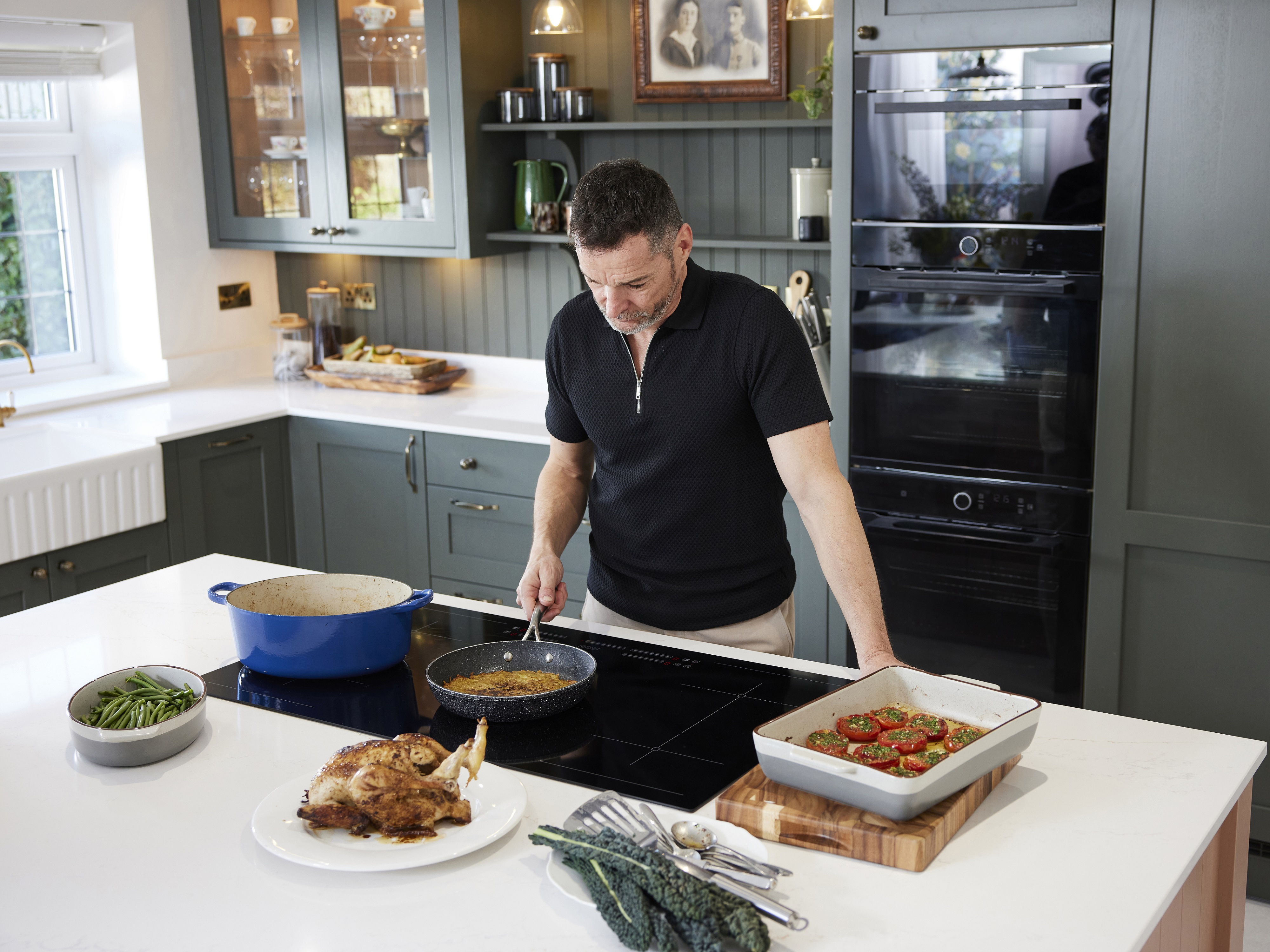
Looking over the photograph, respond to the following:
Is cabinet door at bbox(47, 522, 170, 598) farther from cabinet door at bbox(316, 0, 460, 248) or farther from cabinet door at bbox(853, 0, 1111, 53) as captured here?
cabinet door at bbox(853, 0, 1111, 53)

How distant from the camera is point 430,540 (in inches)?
143

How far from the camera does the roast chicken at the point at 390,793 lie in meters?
1.23

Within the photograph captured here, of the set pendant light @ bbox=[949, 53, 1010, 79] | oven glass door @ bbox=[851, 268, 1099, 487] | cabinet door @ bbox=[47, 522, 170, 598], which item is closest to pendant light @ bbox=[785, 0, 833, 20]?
pendant light @ bbox=[949, 53, 1010, 79]

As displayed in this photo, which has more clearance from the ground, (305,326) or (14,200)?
(14,200)

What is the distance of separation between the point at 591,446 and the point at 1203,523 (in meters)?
1.32

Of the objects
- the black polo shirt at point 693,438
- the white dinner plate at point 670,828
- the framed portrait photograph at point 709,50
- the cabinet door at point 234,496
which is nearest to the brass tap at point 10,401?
the cabinet door at point 234,496

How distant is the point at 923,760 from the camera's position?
1.27m

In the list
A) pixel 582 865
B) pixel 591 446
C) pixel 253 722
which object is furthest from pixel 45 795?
pixel 591 446

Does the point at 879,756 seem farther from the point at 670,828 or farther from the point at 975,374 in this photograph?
the point at 975,374

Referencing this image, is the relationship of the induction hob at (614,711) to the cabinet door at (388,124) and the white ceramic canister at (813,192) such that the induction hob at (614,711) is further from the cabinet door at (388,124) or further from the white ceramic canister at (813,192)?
the cabinet door at (388,124)

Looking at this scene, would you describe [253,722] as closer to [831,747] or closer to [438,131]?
[831,747]

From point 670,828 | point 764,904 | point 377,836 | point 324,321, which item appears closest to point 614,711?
point 670,828

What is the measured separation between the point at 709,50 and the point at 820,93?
1.20 ft

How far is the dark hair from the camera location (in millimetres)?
1695
